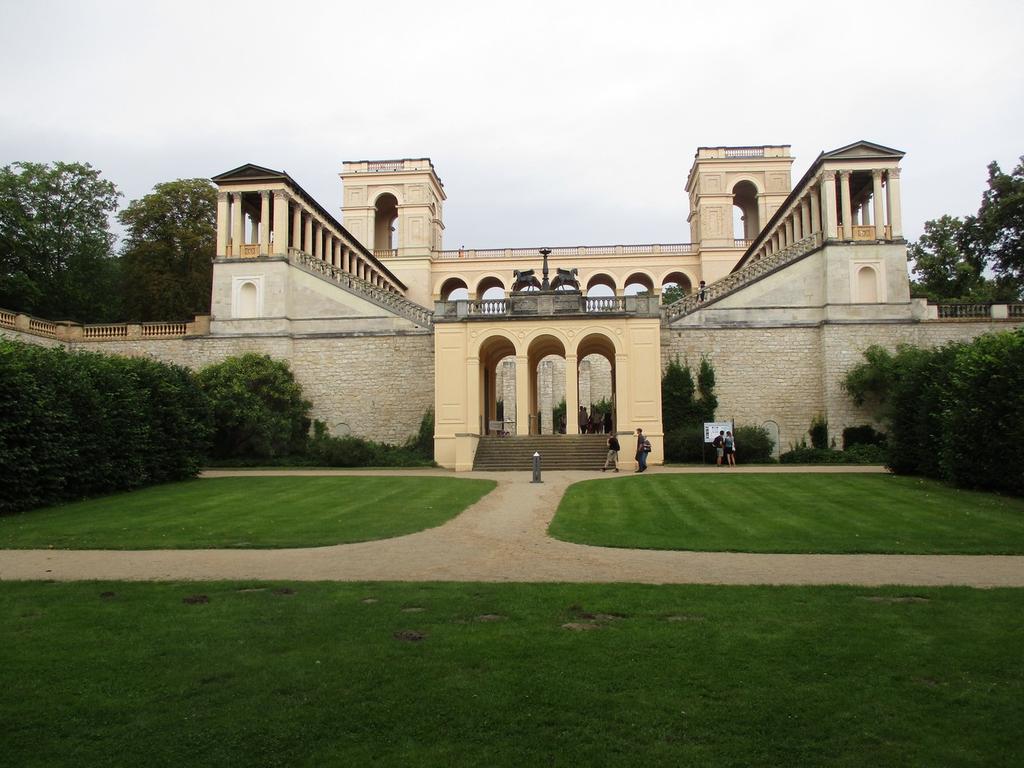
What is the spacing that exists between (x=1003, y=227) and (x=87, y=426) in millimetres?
44672

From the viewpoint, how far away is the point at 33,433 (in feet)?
62.7

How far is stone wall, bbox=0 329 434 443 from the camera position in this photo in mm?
39031

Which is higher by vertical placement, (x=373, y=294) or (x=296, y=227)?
(x=296, y=227)

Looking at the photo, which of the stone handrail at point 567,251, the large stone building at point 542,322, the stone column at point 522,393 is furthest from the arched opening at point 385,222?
the stone column at point 522,393

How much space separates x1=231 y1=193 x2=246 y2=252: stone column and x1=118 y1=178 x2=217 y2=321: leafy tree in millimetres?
7081

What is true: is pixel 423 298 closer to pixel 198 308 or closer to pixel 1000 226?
pixel 198 308

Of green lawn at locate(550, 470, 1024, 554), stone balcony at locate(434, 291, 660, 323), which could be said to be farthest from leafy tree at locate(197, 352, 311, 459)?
green lawn at locate(550, 470, 1024, 554)

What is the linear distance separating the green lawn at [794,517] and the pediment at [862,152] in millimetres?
21360

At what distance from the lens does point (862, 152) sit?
38.2 meters

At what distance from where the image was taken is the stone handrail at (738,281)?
38469 millimetres

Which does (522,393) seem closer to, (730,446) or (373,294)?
(730,446)

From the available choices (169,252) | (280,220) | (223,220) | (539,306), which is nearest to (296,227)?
(280,220)

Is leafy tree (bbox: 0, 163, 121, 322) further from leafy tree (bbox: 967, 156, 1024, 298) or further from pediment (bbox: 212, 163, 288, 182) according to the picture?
leafy tree (bbox: 967, 156, 1024, 298)

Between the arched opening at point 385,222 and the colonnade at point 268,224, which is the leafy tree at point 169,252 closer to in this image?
the colonnade at point 268,224
